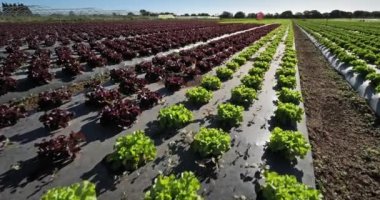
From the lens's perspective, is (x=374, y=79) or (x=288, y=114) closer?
(x=288, y=114)

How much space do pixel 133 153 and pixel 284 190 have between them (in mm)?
3126

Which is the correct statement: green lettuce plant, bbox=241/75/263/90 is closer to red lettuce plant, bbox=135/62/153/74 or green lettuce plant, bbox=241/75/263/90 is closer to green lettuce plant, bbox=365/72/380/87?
red lettuce plant, bbox=135/62/153/74

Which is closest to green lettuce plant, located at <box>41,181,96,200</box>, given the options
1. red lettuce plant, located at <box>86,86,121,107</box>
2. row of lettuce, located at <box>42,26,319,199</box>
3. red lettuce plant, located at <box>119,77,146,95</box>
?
row of lettuce, located at <box>42,26,319,199</box>

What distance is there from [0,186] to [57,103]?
16.0 ft

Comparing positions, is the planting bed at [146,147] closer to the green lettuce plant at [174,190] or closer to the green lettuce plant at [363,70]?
the green lettuce plant at [174,190]

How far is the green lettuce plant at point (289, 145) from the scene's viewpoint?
7.39 m

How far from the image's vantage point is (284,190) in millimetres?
5711

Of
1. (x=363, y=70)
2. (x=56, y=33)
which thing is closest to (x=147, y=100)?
(x=363, y=70)

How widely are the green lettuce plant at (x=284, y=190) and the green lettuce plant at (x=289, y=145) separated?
4.52 feet

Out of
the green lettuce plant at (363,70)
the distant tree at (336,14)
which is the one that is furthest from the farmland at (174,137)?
the distant tree at (336,14)

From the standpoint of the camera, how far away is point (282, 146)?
7543 mm

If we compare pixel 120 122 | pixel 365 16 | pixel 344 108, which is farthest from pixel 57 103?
pixel 365 16

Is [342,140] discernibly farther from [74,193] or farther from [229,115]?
[74,193]

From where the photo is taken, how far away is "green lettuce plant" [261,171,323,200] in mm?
5660
